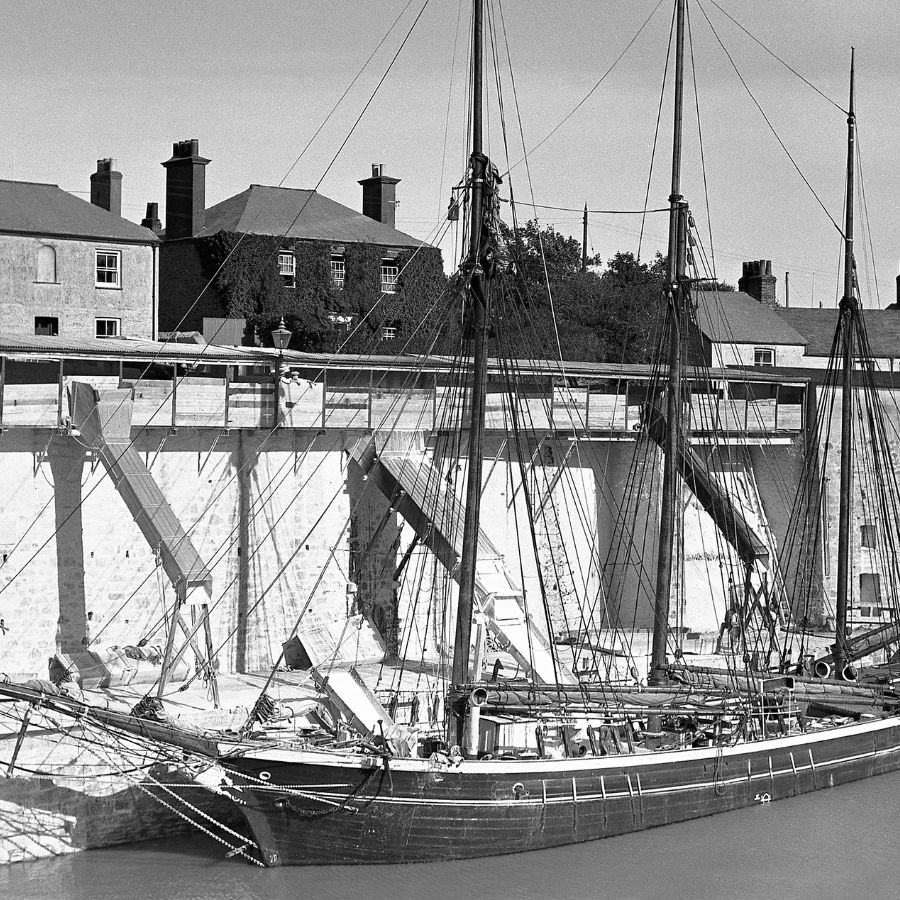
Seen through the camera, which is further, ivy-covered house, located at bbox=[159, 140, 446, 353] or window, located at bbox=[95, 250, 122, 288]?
ivy-covered house, located at bbox=[159, 140, 446, 353]

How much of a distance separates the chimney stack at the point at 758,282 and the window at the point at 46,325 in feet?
97.0

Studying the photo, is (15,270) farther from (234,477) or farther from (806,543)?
(806,543)

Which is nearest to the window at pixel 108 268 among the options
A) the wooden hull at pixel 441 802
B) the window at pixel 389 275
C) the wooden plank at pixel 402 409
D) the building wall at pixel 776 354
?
the window at pixel 389 275

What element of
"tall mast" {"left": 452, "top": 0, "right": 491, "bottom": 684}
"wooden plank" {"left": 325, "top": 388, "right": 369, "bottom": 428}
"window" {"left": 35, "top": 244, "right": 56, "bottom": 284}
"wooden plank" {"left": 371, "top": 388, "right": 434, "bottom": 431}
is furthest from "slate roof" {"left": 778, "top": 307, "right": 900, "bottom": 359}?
"tall mast" {"left": 452, "top": 0, "right": 491, "bottom": 684}

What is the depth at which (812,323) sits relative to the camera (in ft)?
186

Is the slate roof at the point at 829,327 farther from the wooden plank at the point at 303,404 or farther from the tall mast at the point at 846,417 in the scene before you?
the wooden plank at the point at 303,404

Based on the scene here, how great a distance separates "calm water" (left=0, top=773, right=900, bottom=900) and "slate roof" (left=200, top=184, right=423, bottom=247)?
2721 cm

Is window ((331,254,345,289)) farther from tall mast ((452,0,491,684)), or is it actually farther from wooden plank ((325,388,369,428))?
tall mast ((452,0,491,684))

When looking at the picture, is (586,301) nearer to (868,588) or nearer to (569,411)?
(868,588)

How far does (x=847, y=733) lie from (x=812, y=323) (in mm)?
33697

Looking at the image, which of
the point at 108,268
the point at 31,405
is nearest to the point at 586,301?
the point at 108,268

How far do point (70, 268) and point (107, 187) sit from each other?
5.42 meters

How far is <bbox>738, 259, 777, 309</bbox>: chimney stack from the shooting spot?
→ 2354 inches

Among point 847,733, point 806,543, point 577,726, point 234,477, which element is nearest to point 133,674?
point 234,477
